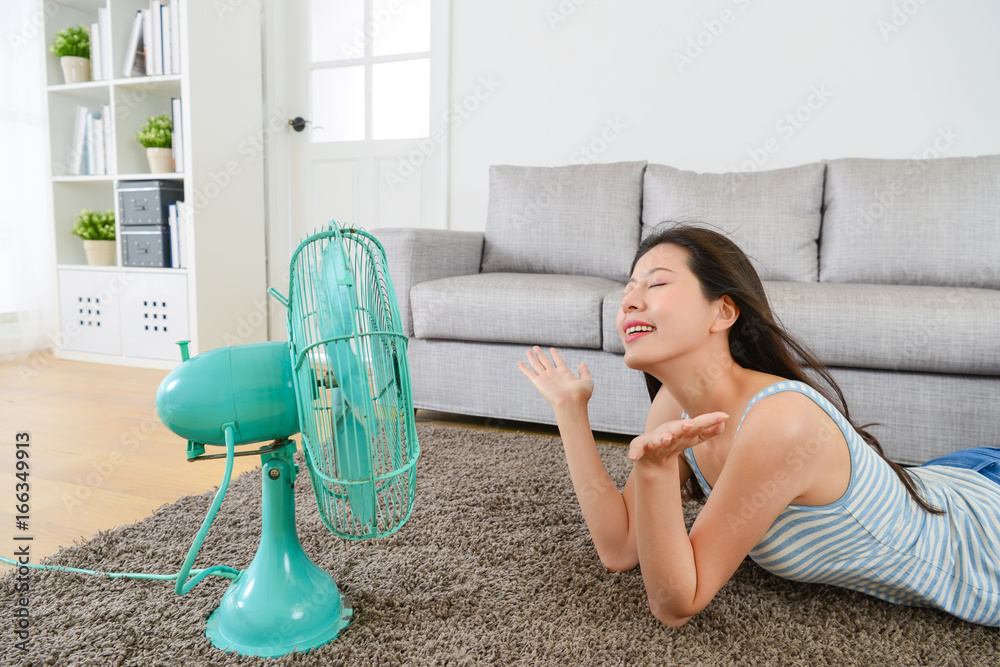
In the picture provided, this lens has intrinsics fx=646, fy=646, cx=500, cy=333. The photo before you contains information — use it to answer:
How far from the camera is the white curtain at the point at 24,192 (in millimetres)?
3094

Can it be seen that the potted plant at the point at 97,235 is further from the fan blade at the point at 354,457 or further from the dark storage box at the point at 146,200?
the fan blade at the point at 354,457

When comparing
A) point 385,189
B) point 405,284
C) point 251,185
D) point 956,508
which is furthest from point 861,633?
point 251,185

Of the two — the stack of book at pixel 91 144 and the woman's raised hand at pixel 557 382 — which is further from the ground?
the stack of book at pixel 91 144

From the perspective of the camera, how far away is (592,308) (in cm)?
191

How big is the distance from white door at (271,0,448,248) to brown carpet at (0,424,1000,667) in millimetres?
2333

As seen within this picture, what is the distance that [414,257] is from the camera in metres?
2.16

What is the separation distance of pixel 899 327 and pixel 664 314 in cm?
104

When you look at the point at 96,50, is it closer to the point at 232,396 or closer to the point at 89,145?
the point at 89,145

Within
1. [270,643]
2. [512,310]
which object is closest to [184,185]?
[512,310]

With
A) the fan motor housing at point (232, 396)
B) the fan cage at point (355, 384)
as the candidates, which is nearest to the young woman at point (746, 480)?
the fan cage at point (355, 384)

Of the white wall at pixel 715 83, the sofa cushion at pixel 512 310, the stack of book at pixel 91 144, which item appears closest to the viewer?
the sofa cushion at pixel 512 310

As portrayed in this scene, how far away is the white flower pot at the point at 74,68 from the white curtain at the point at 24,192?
127mm

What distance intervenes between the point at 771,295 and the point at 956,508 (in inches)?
33.1

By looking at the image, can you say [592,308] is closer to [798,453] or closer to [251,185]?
[798,453]
